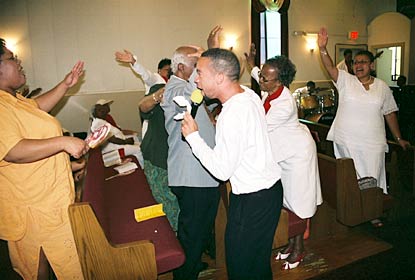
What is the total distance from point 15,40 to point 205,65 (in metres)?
6.43

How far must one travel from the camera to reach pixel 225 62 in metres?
1.73

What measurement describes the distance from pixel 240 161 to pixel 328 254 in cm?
177

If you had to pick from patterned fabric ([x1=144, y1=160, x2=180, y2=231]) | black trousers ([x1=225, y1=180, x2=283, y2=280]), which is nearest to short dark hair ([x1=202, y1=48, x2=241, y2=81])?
black trousers ([x1=225, y1=180, x2=283, y2=280])

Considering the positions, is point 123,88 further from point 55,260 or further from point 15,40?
Result: point 55,260

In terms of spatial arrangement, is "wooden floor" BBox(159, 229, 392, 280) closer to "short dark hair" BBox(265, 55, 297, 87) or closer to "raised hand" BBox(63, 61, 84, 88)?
"short dark hair" BBox(265, 55, 297, 87)

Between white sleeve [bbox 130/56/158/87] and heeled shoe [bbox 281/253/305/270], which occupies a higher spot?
white sleeve [bbox 130/56/158/87]

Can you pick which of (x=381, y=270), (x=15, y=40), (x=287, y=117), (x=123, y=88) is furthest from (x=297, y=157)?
(x=15, y=40)

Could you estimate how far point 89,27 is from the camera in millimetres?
7195

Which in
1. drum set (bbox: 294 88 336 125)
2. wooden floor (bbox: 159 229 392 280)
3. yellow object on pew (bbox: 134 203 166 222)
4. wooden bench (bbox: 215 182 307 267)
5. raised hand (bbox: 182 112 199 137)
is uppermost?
raised hand (bbox: 182 112 199 137)

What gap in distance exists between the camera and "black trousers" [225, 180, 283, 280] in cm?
181

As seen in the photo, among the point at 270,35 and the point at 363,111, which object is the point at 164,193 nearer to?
the point at 363,111

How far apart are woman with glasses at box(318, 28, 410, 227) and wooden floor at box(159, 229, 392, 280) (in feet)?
1.28

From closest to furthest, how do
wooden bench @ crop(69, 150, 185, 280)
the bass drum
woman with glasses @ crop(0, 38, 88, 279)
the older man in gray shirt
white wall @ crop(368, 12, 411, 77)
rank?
woman with glasses @ crop(0, 38, 88, 279) → wooden bench @ crop(69, 150, 185, 280) → the older man in gray shirt → the bass drum → white wall @ crop(368, 12, 411, 77)

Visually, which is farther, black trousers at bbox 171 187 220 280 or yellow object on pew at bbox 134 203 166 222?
yellow object on pew at bbox 134 203 166 222
